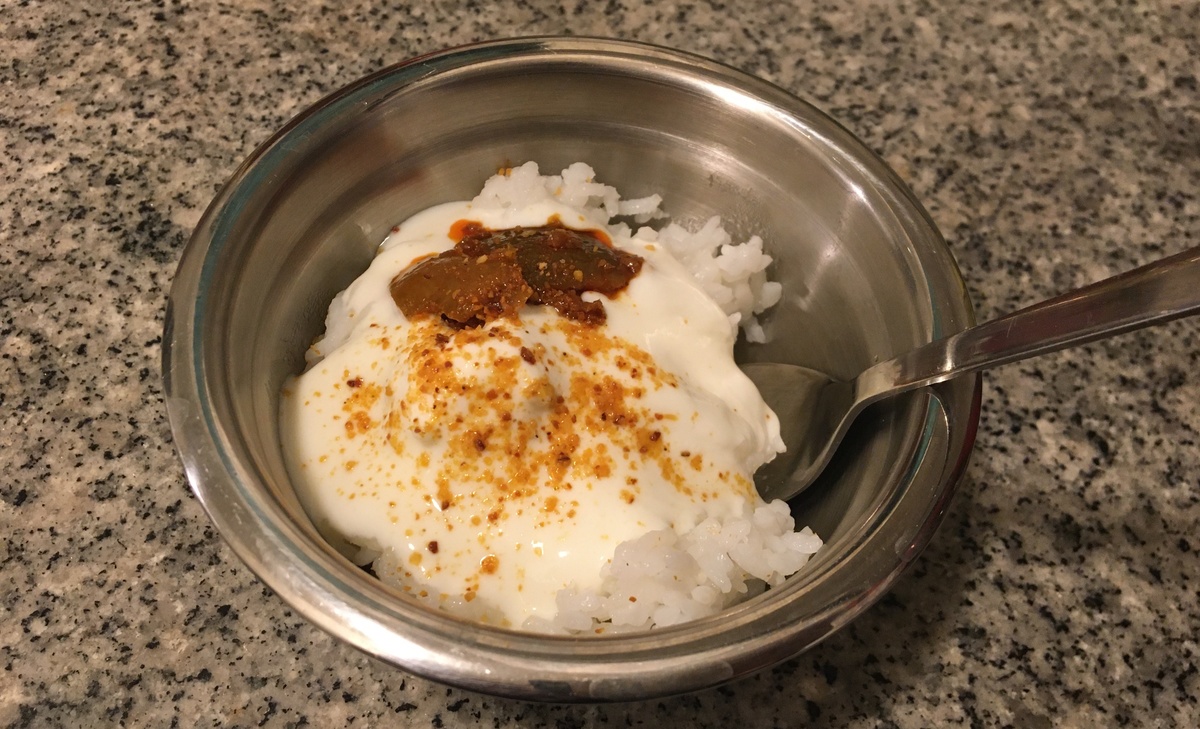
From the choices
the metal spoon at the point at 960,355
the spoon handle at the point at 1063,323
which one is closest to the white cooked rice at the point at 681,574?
the metal spoon at the point at 960,355

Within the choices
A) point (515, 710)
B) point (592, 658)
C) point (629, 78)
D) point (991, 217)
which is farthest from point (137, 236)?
point (991, 217)

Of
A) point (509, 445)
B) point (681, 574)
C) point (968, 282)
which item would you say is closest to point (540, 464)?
point (509, 445)

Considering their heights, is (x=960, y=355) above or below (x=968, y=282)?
above

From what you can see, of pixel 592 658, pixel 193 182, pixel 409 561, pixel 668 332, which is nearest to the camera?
pixel 592 658

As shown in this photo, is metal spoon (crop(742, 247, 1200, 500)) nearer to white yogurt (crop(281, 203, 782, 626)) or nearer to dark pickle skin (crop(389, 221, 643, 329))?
white yogurt (crop(281, 203, 782, 626))

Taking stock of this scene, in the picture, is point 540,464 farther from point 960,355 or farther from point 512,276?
point 960,355

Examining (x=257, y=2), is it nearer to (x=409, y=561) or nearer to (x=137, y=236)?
(x=137, y=236)
